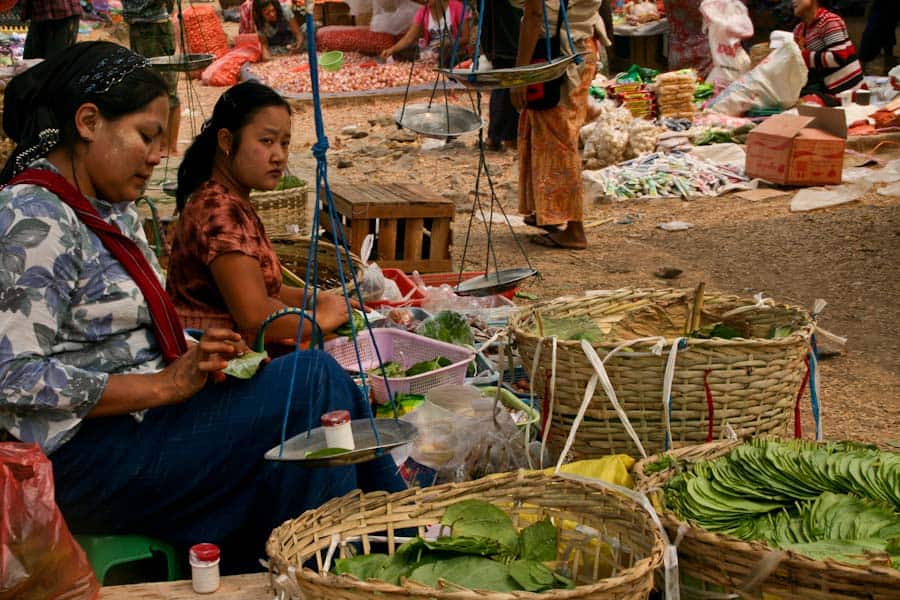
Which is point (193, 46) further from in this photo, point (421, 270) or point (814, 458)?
point (814, 458)

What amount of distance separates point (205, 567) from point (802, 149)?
216 inches

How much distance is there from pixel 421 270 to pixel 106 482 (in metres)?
2.80

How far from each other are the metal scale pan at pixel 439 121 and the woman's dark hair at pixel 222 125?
838 mm

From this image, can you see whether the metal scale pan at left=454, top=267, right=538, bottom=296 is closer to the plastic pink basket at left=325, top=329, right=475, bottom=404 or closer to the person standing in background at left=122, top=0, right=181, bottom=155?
the plastic pink basket at left=325, top=329, right=475, bottom=404

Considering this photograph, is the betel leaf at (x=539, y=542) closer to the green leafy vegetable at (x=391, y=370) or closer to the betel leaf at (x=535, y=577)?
the betel leaf at (x=535, y=577)

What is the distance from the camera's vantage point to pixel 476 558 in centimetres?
169

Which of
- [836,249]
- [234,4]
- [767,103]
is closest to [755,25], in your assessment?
[767,103]

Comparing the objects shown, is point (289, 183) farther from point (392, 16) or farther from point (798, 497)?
point (392, 16)

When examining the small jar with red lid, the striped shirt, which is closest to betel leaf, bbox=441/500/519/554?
the small jar with red lid

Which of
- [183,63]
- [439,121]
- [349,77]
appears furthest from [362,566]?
[349,77]

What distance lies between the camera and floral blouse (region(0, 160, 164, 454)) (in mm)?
1795

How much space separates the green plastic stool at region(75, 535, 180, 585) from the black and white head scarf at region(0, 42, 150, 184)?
0.69m

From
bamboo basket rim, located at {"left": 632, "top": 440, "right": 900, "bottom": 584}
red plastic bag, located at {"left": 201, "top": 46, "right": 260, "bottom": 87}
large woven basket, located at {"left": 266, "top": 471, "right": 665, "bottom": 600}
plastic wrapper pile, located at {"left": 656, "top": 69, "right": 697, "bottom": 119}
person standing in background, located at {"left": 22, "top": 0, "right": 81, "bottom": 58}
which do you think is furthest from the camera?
red plastic bag, located at {"left": 201, "top": 46, "right": 260, "bottom": 87}

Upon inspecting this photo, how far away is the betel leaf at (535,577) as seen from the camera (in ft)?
5.24
